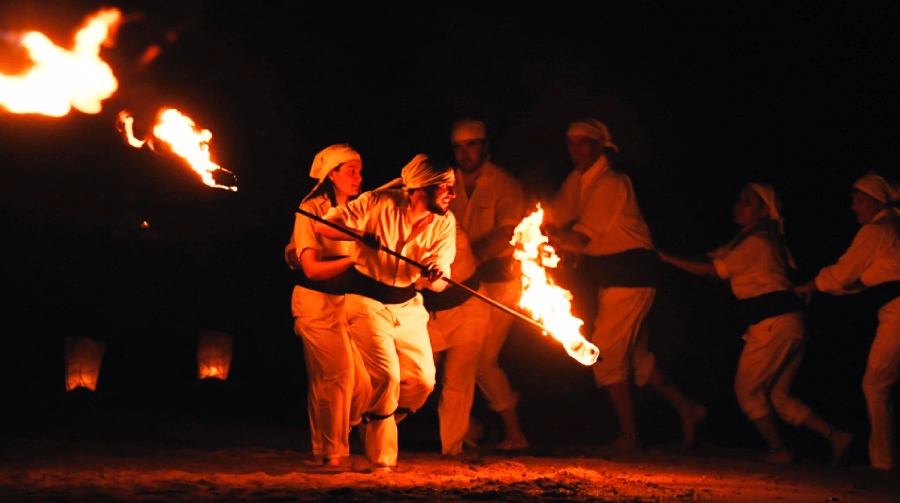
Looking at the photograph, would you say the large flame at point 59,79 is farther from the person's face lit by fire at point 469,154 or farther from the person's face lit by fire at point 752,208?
the person's face lit by fire at point 752,208

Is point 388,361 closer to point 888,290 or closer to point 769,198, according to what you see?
point 769,198

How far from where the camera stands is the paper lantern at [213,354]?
12.7 m

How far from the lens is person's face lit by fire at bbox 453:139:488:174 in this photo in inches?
397

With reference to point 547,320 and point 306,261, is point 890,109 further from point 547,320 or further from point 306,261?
point 306,261

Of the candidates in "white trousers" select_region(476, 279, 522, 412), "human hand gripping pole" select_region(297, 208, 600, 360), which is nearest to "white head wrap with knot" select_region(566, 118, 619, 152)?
"white trousers" select_region(476, 279, 522, 412)

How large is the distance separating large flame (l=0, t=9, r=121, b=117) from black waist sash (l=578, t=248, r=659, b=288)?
14.5 feet

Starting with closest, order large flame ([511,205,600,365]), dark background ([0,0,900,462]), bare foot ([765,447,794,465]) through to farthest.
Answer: large flame ([511,205,600,365]), bare foot ([765,447,794,465]), dark background ([0,0,900,462])

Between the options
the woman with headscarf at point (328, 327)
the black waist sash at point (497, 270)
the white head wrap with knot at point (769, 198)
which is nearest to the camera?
the woman with headscarf at point (328, 327)

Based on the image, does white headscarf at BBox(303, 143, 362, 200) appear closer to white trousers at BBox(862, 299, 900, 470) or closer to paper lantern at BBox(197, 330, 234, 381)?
paper lantern at BBox(197, 330, 234, 381)

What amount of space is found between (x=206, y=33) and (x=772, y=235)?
255 inches

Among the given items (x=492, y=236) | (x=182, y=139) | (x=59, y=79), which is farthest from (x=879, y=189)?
(x=59, y=79)

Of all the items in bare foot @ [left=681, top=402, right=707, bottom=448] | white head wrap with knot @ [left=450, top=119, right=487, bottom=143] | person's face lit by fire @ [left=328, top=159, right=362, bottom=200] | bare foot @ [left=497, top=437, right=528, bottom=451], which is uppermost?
white head wrap with knot @ [left=450, top=119, right=487, bottom=143]

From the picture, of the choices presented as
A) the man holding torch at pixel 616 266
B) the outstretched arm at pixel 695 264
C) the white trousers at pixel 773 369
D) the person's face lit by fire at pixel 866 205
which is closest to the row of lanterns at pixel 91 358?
the man holding torch at pixel 616 266

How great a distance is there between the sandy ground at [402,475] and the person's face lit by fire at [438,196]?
1.93m
